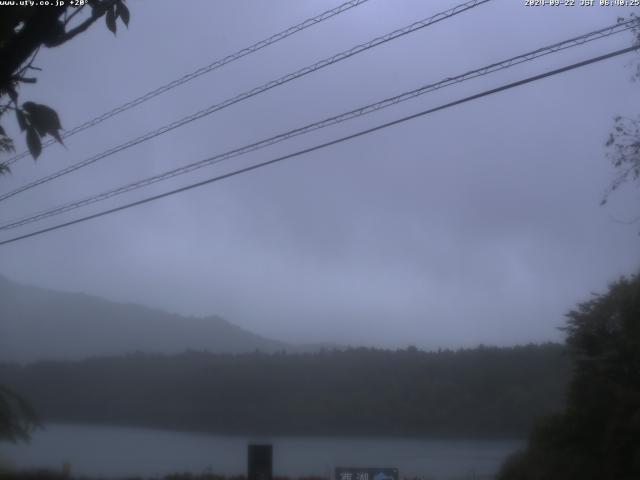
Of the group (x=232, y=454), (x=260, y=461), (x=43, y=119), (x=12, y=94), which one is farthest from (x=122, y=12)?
(x=232, y=454)

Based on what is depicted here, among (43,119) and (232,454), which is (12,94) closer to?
(43,119)

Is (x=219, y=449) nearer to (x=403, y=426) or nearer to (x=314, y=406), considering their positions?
(x=314, y=406)

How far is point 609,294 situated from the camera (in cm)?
1842

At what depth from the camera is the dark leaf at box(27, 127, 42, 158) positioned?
131 inches

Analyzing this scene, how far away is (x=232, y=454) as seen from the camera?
22.2 m

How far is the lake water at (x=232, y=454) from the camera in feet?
64.8

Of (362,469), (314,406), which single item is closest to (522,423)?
(314,406)

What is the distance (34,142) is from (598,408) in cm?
1550

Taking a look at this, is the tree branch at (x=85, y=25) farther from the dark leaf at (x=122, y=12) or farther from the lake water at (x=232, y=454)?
the lake water at (x=232, y=454)

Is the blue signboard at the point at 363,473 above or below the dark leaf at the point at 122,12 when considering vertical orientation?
below

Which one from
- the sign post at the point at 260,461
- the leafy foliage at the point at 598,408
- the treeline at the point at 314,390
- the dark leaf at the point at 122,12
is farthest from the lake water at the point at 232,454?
the dark leaf at the point at 122,12

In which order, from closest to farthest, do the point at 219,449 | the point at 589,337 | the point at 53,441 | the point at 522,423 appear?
the point at 589,337 → the point at 522,423 → the point at 219,449 → the point at 53,441

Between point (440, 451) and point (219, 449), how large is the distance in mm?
6970

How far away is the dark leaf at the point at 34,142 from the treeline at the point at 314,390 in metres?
19.3
